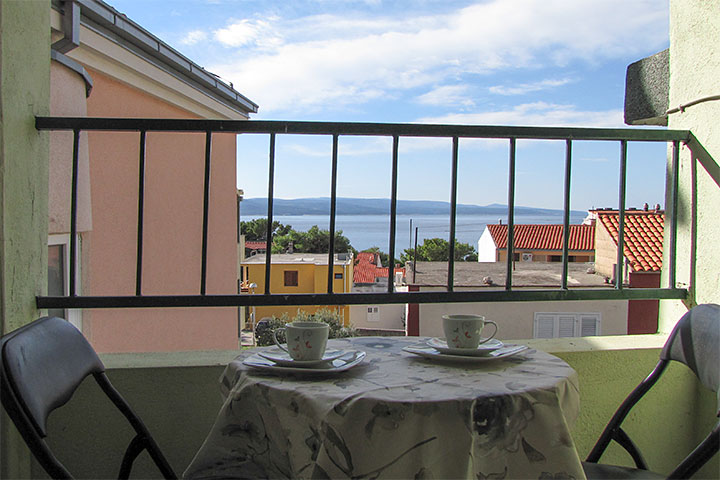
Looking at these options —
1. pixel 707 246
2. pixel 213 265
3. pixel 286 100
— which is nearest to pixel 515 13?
pixel 707 246

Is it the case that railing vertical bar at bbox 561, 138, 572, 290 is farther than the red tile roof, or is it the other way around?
the red tile roof

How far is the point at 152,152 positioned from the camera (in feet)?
19.6

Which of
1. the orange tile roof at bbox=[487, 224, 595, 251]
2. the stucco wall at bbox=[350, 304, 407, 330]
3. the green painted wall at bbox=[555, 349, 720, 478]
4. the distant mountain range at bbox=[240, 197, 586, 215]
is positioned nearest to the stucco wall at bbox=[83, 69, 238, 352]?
the distant mountain range at bbox=[240, 197, 586, 215]

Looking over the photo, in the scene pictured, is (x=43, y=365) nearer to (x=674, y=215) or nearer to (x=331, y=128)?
(x=331, y=128)

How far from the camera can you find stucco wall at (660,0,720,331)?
5.37 ft

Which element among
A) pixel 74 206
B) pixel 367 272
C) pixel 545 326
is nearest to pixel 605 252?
pixel 545 326

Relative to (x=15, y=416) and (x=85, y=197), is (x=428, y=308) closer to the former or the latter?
(x=85, y=197)

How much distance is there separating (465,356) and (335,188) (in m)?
0.70

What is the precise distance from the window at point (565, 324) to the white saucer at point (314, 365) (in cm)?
1374

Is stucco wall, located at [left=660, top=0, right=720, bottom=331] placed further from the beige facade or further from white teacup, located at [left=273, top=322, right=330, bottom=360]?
the beige facade

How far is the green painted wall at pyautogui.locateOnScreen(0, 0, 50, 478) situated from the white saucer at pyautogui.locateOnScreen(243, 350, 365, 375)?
0.75m

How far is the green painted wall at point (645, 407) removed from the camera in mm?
1628

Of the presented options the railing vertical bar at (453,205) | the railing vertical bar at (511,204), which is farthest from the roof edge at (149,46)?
the railing vertical bar at (511,204)

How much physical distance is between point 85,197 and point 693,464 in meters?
2.70
